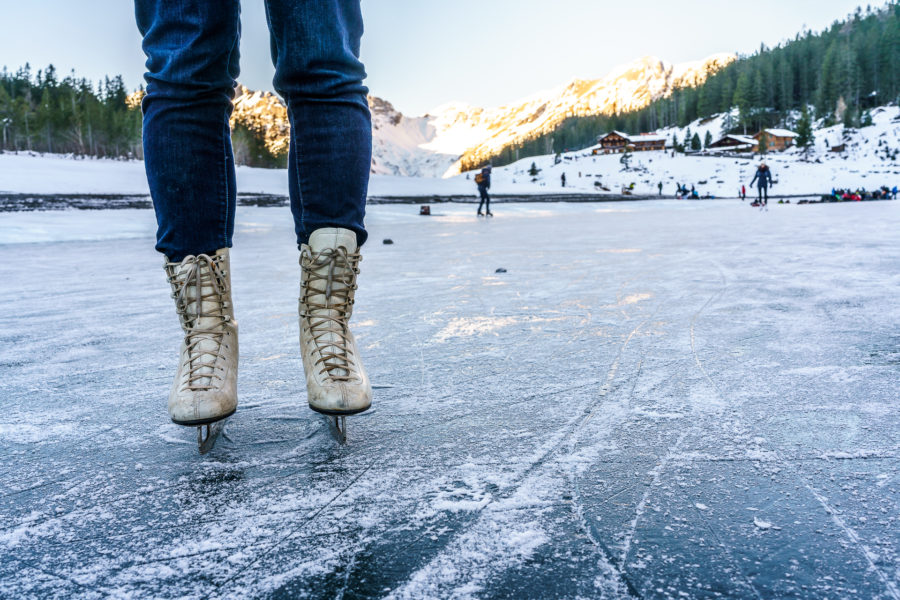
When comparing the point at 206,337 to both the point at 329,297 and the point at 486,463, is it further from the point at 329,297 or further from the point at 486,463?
the point at 486,463

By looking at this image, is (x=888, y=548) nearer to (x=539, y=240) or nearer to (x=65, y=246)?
(x=539, y=240)

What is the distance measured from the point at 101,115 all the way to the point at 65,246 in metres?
64.8

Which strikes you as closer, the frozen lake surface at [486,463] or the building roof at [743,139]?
the frozen lake surface at [486,463]

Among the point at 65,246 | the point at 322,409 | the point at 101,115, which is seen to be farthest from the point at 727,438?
the point at 101,115

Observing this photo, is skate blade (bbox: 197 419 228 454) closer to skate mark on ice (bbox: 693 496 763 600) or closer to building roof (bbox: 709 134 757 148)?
skate mark on ice (bbox: 693 496 763 600)

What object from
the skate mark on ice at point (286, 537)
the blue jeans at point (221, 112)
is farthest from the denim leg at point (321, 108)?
the skate mark on ice at point (286, 537)

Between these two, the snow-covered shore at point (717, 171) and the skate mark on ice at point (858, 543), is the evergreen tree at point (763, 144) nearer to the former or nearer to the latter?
the snow-covered shore at point (717, 171)

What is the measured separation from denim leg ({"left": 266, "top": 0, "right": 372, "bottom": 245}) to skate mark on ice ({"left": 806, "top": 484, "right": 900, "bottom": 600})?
0.90 meters

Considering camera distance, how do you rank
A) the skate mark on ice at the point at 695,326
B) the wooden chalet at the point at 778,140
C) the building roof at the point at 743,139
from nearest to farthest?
the skate mark on ice at the point at 695,326
the wooden chalet at the point at 778,140
the building roof at the point at 743,139

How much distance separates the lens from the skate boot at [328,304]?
1128 mm

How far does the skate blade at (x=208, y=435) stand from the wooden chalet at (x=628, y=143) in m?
105

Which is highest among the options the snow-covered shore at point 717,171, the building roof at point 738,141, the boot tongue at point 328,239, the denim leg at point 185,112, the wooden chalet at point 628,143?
the wooden chalet at point 628,143

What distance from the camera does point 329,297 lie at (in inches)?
46.8

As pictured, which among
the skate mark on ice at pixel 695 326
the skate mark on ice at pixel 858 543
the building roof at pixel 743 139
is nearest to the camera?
the skate mark on ice at pixel 858 543
